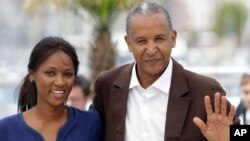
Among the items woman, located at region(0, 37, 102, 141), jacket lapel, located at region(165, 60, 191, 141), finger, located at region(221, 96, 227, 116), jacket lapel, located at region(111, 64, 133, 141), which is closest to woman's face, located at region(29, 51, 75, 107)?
woman, located at region(0, 37, 102, 141)

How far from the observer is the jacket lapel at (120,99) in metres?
3.87

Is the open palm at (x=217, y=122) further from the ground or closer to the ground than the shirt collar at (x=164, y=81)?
closer to the ground

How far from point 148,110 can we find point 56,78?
0.52 meters

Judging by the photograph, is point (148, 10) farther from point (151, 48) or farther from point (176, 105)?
point (176, 105)

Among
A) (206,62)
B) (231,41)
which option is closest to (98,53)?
(206,62)

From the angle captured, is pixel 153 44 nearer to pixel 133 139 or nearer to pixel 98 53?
pixel 133 139

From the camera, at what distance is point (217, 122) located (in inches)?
146

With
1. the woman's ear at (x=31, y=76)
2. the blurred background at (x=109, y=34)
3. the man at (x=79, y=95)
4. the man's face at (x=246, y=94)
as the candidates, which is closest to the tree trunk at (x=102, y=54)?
the blurred background at (x=109, y=34)

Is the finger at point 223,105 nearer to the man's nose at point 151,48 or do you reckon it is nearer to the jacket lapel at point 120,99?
the man's nose at point 151,48

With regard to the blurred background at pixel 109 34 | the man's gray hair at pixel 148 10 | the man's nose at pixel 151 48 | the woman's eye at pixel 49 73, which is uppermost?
the blurred background at pixel 109 34

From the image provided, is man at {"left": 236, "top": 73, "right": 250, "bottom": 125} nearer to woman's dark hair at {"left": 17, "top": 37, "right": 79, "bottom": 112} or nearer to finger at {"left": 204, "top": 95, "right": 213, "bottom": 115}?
finger at {"left": 204, "top": 95, "right": 213, "bottom": 115}

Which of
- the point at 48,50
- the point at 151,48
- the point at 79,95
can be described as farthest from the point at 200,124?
the point at 79,95

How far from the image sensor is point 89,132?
13.1 feet

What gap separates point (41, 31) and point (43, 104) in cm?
2793
